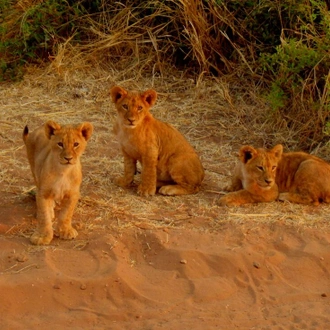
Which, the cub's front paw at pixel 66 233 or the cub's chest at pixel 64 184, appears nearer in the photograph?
the cub's chest at pixel 64 184

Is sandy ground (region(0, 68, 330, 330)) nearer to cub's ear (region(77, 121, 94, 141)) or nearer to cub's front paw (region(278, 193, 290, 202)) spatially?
cub's front paw (region(278, 193, 290, 202))

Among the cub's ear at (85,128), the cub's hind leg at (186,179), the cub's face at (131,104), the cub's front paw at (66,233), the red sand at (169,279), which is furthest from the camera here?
the cub's hind leg at (186,179)

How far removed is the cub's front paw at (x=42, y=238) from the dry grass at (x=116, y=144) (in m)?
0.20

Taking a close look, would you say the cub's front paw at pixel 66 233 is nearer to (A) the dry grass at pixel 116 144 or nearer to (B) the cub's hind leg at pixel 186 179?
(A) the dry grass at pixel 116 144

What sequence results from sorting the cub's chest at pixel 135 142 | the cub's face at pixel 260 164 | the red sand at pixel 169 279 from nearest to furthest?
the red sand at pixel 169 279
the cub's face at pixel 260 164
the cub's chest at pixel 135 142

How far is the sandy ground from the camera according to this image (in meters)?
5.73

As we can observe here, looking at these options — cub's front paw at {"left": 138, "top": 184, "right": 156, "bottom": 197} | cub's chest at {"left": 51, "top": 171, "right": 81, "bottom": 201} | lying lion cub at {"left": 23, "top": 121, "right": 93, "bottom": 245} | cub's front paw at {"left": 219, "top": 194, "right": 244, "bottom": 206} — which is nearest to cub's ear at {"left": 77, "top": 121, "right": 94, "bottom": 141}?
lying lion cub at {"left": 23, "top": 121, "right": 93, "bottom": 245}

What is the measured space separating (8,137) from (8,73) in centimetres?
209

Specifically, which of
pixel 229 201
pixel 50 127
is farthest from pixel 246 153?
pixel 50 127

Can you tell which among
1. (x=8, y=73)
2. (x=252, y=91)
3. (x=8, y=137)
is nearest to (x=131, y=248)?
(x=8, y=137)

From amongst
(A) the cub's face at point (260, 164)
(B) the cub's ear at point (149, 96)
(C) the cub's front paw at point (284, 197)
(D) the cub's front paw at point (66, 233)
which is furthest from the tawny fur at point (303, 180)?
(D) the cub's front paw at point (66, 233)

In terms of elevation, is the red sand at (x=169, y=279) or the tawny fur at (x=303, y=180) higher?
the tawny fur at (x=303, y=180)

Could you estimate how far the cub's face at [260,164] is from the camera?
7359mm

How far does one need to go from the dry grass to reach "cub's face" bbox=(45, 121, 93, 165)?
752mm
